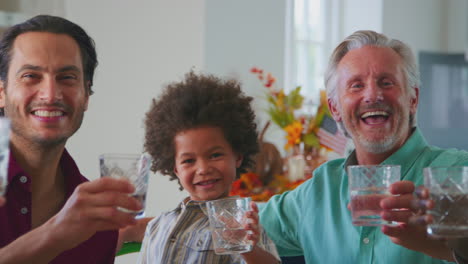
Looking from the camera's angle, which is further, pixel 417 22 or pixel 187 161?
pixel 417 22

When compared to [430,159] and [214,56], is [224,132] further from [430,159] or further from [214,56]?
[214,56]

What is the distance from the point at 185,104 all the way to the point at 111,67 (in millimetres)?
2341

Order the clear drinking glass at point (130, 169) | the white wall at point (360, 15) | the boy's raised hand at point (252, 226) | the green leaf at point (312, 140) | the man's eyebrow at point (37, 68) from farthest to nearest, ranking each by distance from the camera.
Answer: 1. the white wall at point (360, 15)
2. the green leaf at point (312, 140)
3. the man's eyebrow at point (37, 68)
4. the boy's raised hand at point (252, 226)
5. the clear drinking glass at point (130, 169)

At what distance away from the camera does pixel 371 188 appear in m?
1.46

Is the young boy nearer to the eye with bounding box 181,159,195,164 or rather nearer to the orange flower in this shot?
the eye with bounding box 181,159,195,164

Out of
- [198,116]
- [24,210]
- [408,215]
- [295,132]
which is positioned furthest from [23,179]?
[295,132]

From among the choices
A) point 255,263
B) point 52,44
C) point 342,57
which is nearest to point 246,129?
point 342,57

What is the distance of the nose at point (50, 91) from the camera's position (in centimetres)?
169

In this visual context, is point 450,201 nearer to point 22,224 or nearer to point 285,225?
point 285,225

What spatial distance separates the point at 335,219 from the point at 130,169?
1.01 metres

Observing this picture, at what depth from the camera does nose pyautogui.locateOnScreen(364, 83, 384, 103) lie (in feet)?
6.79

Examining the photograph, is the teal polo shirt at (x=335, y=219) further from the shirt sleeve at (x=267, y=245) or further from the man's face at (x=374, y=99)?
the shirt sleeve at (x=267, y=245)

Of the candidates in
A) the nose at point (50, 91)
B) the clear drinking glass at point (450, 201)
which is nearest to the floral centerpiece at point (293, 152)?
the nose at point (50, 91)

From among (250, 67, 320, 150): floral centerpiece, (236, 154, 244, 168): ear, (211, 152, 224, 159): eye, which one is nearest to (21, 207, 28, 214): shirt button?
(211, 152, 224, 159): eye
